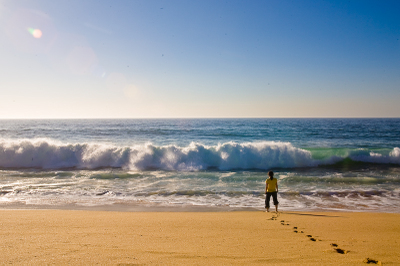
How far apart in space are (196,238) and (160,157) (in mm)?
13311

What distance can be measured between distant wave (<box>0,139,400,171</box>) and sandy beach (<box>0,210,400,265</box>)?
10.5m

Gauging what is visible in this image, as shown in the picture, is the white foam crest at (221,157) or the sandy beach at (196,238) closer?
the sandy beach at (196,238)

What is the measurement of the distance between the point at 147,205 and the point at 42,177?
7.89 m

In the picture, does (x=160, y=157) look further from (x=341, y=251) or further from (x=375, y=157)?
(x=375, y=157)

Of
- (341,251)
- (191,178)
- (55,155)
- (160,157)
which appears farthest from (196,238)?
(55,155)

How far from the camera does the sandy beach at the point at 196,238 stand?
11.4 feet

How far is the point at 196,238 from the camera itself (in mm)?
4562

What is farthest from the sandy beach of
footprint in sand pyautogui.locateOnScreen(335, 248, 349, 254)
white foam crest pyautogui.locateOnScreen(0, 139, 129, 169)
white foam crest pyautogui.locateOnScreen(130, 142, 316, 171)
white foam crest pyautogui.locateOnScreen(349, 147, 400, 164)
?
white foam crest pyautogui.locateOnScreen(349, 147, 400, 164)

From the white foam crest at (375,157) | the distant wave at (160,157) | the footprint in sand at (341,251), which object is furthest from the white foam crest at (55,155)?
the white foam crest at (375,157)

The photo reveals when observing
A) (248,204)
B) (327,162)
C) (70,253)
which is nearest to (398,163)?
(327,162)

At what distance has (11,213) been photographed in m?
6.18

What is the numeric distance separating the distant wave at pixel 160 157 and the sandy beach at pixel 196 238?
415 inches

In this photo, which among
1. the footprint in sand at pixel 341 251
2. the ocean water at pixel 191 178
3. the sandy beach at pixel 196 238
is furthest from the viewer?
the ocean water at pixel 191 178

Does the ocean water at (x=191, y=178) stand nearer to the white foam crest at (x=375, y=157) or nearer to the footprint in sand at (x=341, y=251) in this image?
the white foam crest at (x=375, y=157)
